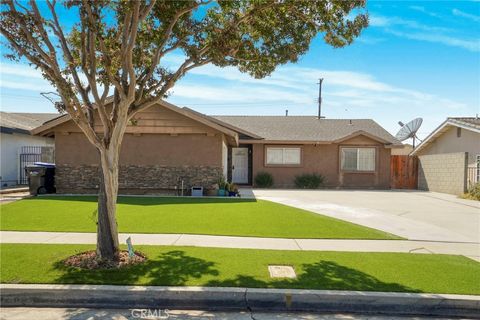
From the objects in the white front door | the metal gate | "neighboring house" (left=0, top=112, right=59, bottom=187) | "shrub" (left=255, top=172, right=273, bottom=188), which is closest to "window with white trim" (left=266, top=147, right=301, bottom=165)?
"shrub" (left=255, top=172, right=273, bottom=188)

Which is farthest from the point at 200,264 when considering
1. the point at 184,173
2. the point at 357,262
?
the point at 184,173

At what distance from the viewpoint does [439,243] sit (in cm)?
803

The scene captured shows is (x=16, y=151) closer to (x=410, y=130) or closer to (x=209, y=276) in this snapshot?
(x=209, y=276)

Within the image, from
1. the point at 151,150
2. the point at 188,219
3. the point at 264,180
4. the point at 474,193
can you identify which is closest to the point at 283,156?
the point at 264,180

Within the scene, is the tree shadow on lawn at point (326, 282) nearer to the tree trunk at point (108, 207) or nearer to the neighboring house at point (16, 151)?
the tree trunk at point (108, 207)

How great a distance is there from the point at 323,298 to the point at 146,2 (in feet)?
17.8

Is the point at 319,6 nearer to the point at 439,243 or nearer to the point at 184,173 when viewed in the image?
the point at 439,243

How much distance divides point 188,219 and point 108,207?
168 inches

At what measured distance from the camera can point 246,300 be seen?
16.0ft

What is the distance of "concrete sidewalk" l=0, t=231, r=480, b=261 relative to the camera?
7352 millimetres

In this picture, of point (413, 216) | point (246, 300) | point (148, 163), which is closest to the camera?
point (246, 300)

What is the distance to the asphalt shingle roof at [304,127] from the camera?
23.0m

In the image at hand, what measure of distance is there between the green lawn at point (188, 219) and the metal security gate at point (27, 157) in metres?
7.39

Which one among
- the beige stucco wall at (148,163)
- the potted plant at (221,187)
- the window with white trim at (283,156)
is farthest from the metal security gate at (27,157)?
the window with white trim at (283,156)
